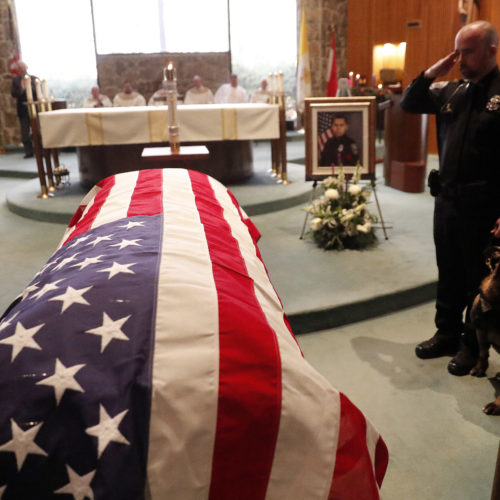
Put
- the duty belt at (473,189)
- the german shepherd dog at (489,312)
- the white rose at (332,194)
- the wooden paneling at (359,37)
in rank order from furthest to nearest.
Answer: the wooden paneling at (359,37), the white rose at (332,194), the duty belt at (473,189), the german shepherd dog at (489,312)

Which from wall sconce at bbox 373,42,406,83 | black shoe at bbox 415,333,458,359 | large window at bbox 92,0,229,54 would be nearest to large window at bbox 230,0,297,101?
large window at bbox 92,0,229,54

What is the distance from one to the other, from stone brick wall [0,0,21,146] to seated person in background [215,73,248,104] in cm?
389

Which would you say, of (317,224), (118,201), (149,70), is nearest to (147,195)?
(118,201)

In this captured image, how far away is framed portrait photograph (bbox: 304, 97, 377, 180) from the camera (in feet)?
14.2

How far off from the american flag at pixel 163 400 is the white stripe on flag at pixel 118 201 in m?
0.55

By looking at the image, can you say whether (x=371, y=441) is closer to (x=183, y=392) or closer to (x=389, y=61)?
(x=183, y=392)

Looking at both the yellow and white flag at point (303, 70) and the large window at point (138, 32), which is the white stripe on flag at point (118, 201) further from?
the large window at point (138, 32)

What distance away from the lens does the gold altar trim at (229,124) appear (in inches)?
231

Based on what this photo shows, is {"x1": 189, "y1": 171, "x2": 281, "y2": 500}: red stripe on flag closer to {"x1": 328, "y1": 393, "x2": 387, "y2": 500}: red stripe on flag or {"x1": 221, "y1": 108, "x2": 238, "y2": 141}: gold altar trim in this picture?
{"x1": 328, "y1": 393, "x2": 387, "y2": 500}: red stripe on flag

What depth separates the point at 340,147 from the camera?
14.5 feet

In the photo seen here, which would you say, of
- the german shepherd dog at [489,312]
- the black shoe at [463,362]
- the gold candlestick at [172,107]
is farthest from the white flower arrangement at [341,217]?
the german shepherd dog at [489,312]

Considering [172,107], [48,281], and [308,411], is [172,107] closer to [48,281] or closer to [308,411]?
[48,281]

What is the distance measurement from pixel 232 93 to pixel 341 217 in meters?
7.08

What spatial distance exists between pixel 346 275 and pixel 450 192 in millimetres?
1232
